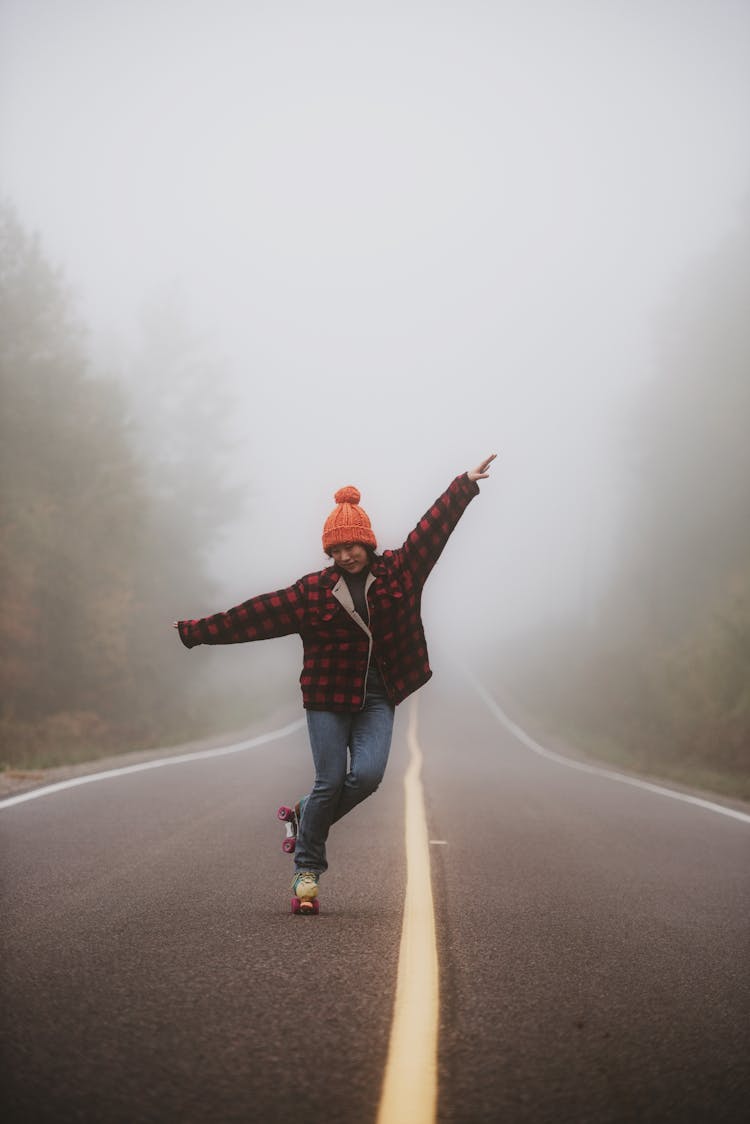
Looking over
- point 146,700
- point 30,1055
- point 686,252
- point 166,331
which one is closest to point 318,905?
point 30,1055

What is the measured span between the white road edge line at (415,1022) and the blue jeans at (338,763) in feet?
1.99

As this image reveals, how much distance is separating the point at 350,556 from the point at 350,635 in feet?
1.39

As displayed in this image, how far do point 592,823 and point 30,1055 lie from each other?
675 cm

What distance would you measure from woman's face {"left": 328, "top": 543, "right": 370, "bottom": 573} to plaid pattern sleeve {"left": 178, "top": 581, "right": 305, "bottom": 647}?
252 mm

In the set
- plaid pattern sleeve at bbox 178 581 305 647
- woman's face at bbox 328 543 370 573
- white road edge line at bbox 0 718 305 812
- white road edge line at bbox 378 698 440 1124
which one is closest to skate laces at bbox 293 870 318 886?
white road edge line at bbox 378 698 440 1124

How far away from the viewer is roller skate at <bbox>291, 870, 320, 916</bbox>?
440 cm

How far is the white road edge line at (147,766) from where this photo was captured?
8297 mm

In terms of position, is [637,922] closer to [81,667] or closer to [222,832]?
[222,832]

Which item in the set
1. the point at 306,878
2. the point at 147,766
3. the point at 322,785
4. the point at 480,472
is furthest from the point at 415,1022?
the point at 147,766

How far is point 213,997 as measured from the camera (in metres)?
3.01

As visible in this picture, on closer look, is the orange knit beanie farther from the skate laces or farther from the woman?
the skate laces

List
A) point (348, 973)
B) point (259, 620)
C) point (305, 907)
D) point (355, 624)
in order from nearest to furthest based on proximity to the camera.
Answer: point (348, 973)
point (305, 907)
point (355, 624)
point (259, 620)

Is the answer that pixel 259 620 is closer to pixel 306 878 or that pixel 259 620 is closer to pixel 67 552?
pixel 306 878

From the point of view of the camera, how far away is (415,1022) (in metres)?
2.84
